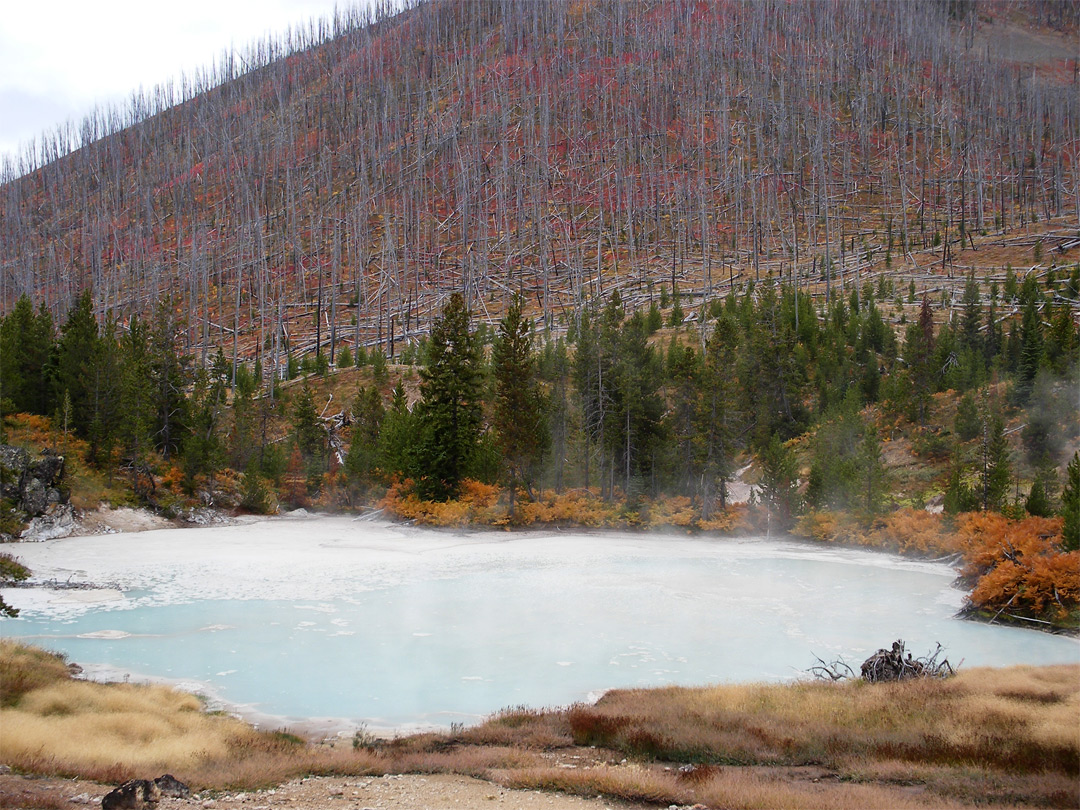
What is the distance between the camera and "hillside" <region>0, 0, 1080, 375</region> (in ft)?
266

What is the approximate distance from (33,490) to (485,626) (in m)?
22.8

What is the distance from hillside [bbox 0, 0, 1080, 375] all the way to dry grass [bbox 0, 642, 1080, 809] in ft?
191

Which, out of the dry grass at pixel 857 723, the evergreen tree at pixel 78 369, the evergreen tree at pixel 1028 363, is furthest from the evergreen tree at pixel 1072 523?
the evergreen tree at pixel 78 369

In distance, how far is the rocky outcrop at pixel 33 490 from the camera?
2986 cm

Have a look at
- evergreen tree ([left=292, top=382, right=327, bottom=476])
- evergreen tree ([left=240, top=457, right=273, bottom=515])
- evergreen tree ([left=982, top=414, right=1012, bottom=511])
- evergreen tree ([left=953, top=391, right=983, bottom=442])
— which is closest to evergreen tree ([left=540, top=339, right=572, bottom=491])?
evergreen tree ([left=292, top=382, right=327, bottom=476])

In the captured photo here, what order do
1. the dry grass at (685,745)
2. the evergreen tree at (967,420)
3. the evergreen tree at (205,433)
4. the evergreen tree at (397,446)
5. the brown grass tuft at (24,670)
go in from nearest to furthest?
the dry grass at (685,745) → the brown grass tuft at (24,670) → the evergreen tree at (967,420) → the evergreen tree at (397,446) → the evergreen tree at (205,433)

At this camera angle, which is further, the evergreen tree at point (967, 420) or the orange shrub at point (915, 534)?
the evergreen tree at point (967, 420)

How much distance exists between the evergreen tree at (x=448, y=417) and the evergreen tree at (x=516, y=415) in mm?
1593

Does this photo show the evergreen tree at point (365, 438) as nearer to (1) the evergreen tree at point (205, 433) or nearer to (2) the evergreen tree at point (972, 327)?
(1) the evergreen tree at point (205, 433)

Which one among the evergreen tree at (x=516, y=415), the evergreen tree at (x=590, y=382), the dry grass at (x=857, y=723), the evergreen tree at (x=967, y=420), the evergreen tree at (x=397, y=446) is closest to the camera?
the dry grass at (x=857, y=723)

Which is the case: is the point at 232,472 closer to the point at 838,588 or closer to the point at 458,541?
the point at 458,541

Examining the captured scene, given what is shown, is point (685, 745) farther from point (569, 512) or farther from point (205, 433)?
point (205, 433)

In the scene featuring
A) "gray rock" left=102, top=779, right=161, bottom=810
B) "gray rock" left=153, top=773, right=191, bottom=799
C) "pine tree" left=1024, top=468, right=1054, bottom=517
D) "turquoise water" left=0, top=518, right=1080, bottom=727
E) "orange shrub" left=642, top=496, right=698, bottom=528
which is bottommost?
"turquoise water" left=0, top=518, right=1080, bottom=727

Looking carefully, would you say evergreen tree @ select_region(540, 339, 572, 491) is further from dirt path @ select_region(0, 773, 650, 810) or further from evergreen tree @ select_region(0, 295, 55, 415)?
dirt path @ select_region(0, 773, 650, 810)
